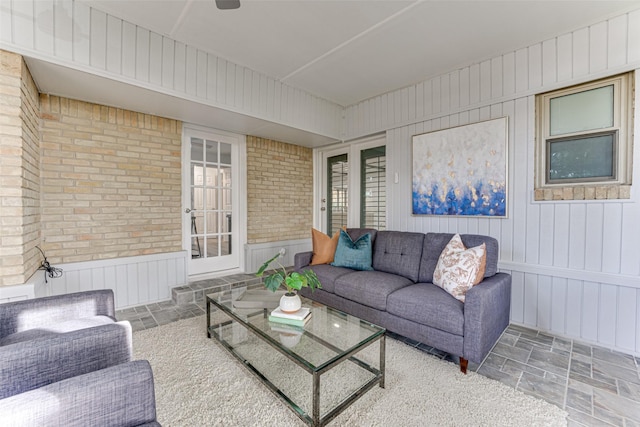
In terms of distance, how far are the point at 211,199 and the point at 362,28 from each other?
9.34 ft

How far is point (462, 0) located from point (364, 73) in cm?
131

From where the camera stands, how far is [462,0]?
216 cm

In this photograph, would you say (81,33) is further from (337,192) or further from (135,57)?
(337,192)

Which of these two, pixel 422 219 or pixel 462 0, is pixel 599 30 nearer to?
pixel 462 0

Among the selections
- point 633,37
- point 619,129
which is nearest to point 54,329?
point 619,129

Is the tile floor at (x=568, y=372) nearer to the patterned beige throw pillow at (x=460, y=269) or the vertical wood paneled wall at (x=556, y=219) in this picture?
the vertical wood paneled wall at (x=556, y=219)

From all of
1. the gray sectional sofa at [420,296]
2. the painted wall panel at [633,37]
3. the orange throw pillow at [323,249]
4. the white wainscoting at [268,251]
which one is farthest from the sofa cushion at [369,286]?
the painted wall panel at [633,37]

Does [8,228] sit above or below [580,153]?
below

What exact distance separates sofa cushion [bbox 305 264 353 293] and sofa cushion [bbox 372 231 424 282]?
0.38 m

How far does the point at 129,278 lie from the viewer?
125 inches

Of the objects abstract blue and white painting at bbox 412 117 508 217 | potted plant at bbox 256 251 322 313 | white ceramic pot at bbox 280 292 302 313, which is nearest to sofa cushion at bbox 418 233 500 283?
abstract blue and white painting at bbox 412 117 508 217

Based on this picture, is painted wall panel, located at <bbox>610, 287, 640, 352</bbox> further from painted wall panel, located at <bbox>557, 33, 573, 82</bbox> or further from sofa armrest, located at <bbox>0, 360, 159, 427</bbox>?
sofa armrest, located at <bbox>0, 360, 159, 427</bbox>

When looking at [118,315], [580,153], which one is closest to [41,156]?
[118,315]

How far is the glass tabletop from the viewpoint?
1563mm
